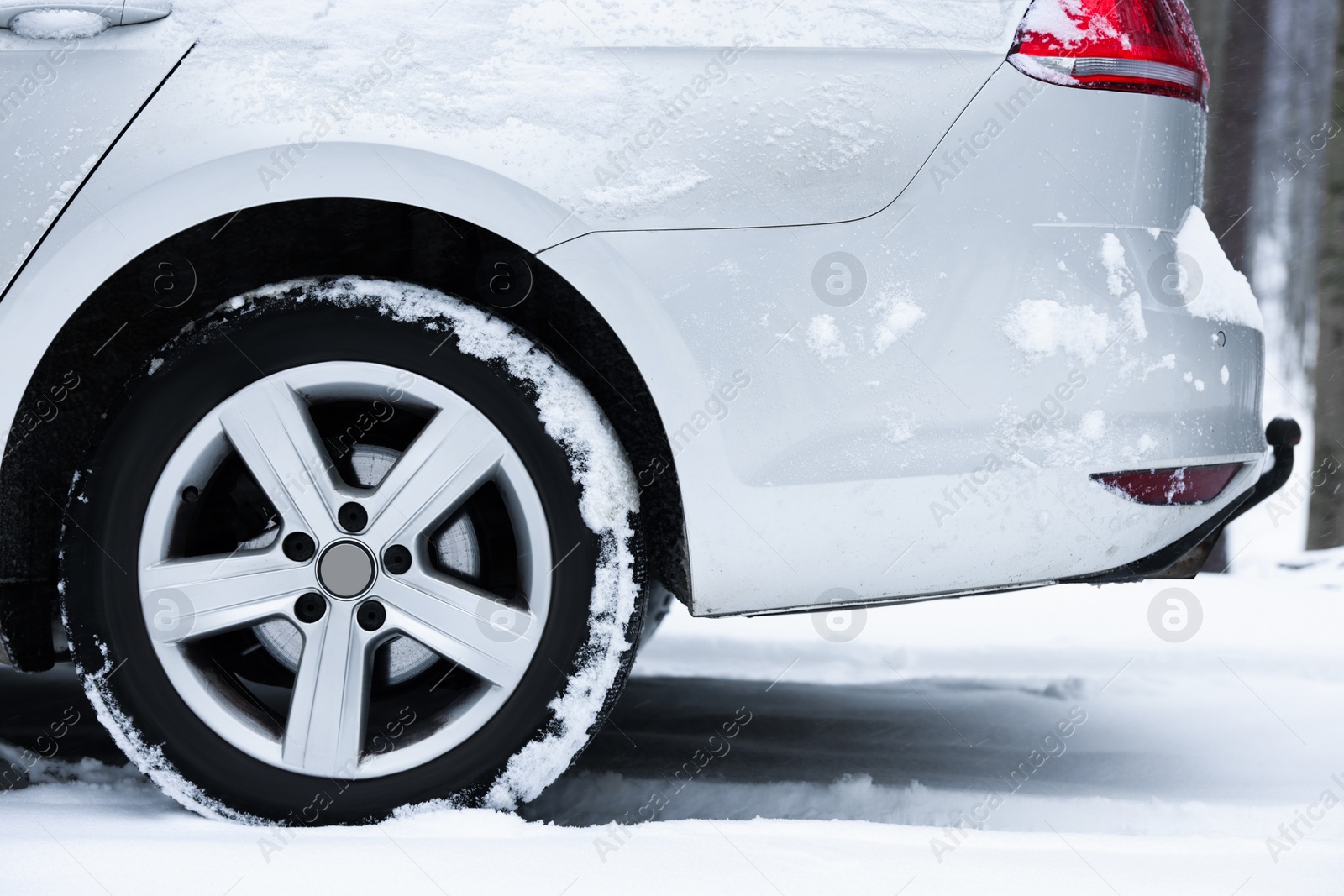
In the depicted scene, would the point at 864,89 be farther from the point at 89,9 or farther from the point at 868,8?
the point at 89,9

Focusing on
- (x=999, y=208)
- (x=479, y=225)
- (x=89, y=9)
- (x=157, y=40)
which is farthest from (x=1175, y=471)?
(x=89, y=9)

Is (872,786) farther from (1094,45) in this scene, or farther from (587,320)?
(1094,45)

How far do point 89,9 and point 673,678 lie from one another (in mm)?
2132

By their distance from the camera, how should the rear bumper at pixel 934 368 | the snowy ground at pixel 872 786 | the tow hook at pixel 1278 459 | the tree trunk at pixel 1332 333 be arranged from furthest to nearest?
1. the tree trunk at pixel 1332 333
2. the tow hook at pixel 1278 459
3. the rear bumper at pixel 934 368
4. the snowy ground at pixel 872 786

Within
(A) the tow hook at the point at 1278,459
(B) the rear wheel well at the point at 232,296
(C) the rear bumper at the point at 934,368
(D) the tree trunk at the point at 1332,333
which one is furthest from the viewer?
(D) the tree trunk at the point at 1332,333

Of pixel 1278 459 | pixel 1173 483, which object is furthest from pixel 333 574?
pixel 1278 459

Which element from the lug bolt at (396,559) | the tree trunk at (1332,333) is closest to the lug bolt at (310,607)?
the lug bolt at (396,559)

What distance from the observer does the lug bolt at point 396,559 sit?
1.56 metres

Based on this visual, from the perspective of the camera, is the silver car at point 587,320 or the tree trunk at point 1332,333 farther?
the tree trunk at point 1332,333

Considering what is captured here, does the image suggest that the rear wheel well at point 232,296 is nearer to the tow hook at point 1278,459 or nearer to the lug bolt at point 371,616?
the lug bolt at point 371,616

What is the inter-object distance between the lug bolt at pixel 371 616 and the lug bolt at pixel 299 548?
115 mm

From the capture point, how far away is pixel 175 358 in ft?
5.15

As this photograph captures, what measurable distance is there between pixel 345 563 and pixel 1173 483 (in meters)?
1.34

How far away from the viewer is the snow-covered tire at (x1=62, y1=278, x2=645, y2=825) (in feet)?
5.13
